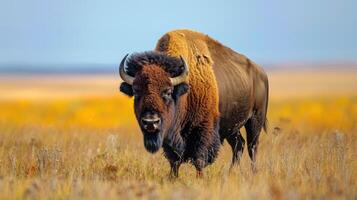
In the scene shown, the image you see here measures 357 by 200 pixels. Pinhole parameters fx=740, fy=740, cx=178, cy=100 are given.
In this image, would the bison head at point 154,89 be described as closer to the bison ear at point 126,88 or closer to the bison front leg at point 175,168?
the bison ear at point 126,88

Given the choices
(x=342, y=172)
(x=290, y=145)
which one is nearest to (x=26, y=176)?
(x=342, y=172)

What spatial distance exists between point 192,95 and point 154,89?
4.58 feet

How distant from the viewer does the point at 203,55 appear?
11422 millimetres

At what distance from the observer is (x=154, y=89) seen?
9492 millimetres

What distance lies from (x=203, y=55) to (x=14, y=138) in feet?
17.5

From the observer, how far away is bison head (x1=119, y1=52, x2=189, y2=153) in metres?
9.28

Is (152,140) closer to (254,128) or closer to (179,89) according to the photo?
(179,89)

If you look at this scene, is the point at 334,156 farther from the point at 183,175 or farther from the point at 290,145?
the point at 290,145

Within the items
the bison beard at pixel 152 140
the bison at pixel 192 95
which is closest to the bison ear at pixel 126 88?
the bison at pixel 192 95

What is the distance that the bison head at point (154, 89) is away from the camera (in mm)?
9281

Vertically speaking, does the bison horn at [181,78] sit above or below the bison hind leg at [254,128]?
above

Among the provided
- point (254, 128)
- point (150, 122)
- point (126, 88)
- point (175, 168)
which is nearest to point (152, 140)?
point (150, 122)

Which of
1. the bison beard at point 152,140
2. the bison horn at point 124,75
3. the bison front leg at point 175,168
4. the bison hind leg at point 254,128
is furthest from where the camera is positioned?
the bison hind leg at point 254,128

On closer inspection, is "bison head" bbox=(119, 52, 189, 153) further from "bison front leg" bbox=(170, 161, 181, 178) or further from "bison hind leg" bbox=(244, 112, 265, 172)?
"bison hind leg" bbox=(244, 112, 265, 172)
